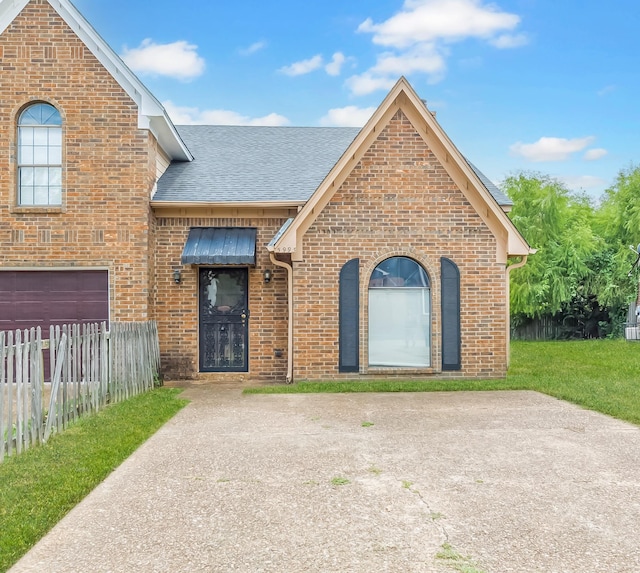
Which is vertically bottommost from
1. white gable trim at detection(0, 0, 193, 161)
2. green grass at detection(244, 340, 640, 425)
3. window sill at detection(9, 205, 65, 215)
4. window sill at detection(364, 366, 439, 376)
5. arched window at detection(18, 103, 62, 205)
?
green grass at detection(244, 340, 640, 425)

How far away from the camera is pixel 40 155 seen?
40.5 feet

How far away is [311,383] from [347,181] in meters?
3.98

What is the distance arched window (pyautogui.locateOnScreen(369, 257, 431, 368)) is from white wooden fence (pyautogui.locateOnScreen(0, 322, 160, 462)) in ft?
14.6

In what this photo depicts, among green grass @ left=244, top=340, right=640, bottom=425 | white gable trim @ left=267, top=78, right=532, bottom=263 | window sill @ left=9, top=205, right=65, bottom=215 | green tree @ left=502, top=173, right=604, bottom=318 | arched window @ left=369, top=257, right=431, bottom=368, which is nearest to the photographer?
green grass @ left=244, top=340, right=640, bottom=425

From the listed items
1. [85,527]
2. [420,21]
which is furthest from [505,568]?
[420,21]

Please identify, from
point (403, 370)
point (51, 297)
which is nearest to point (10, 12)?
point (51, 297)

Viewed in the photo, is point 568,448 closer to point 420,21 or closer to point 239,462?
point 239,462

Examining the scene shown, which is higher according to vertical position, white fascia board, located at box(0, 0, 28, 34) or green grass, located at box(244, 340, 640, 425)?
white fascia board, located at box(0, 0, 28, 34)

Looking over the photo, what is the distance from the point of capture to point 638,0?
72.9ft

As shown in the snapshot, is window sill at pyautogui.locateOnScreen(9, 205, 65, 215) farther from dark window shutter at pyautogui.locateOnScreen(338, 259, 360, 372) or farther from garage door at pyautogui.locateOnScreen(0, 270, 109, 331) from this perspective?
dark window shutter at pyautogui.locateOnScreen(338, 259, 360, 372)

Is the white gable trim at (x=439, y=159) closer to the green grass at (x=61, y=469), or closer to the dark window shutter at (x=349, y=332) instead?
the dark window shutter at (x=349, y=332)

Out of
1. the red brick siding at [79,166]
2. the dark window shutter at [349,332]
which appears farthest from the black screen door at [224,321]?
the dark window shutter at [349,332]

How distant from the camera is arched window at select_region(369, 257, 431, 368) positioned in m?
12.3

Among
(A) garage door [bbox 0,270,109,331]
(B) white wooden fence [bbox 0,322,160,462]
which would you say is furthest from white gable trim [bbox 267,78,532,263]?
(A) garage door [bbox 0,270,109,331]
